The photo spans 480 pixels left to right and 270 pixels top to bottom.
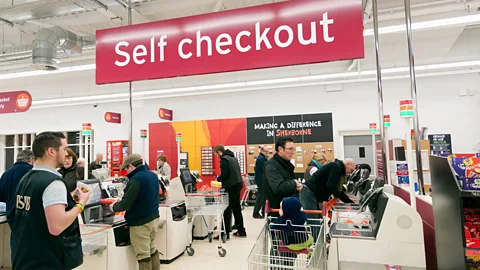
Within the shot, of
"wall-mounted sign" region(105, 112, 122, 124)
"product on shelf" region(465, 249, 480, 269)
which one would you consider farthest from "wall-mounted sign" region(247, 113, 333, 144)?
"product on shelf" region(465, 249, 480, 269)

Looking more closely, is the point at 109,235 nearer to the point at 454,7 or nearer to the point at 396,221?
the point at 396,221

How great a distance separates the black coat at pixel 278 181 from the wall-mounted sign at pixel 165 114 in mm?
8283

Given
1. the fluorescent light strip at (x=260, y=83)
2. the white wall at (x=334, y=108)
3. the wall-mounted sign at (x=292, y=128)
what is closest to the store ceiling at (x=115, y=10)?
the fluorescent light strip at (x=260, y=83)

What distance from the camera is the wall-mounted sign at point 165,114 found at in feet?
36.4

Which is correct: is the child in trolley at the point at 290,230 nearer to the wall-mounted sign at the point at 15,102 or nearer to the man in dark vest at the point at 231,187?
the man in dark vest at the point at 231,187

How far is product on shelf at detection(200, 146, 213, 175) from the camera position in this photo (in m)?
10.6

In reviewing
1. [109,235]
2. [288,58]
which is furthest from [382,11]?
[109,235]

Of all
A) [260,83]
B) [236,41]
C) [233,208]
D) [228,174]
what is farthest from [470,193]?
[260,83]

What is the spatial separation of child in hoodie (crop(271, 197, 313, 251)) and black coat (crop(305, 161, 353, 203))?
148cm

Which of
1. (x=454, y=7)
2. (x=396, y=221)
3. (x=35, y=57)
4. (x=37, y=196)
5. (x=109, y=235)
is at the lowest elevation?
(x=109, y=235)

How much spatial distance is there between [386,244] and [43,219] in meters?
2.41

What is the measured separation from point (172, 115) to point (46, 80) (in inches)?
185

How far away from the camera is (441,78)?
9.70m

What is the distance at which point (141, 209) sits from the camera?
3.57 metres
